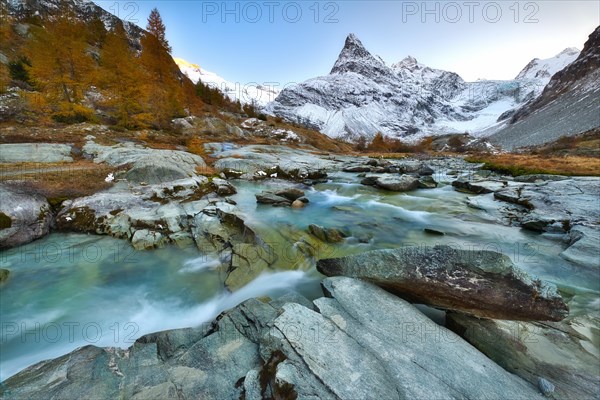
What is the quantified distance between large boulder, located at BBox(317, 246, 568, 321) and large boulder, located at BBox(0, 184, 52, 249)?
37.8ft

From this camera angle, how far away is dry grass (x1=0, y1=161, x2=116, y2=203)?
11.2 meters

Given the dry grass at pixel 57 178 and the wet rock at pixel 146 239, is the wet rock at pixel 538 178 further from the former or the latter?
the dry grass at pixel 57 178

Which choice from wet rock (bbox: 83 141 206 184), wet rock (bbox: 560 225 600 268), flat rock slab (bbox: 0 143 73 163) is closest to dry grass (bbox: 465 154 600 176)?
wet rock (bbox: 560 225 600 268)

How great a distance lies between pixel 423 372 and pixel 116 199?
12924 mm

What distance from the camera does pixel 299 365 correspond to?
10.9 feet

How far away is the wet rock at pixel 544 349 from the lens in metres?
3.97

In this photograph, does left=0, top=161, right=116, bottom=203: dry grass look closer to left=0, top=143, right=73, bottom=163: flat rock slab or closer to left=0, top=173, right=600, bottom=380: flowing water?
left=0, top=143, right=73, bottom=163: flat rock slab

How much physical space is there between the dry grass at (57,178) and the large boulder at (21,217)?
98 cm

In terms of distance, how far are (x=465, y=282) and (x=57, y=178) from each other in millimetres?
17763

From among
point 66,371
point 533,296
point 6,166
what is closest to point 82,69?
point 6,166

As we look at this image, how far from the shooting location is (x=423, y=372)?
355cm

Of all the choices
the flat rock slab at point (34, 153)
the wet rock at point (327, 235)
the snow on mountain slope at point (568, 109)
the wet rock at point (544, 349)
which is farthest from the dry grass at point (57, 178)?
the snow on mountain slope at point (568, 109)

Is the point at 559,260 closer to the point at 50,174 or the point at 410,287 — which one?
the point at 410,287

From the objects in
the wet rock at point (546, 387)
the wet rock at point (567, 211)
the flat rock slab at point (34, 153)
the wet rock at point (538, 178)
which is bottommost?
the wet rock at point (546, 387)
